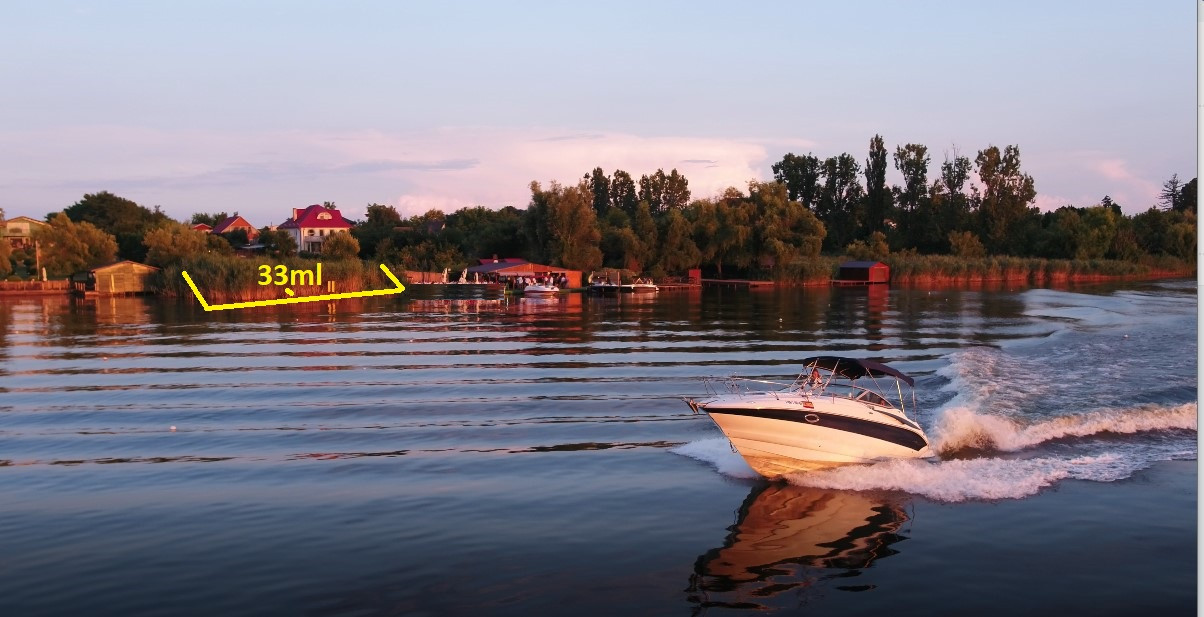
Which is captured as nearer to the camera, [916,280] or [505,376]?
[505,376]

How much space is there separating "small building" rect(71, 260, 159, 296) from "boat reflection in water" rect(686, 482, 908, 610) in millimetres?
78875

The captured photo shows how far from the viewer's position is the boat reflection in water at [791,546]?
12.1 meters

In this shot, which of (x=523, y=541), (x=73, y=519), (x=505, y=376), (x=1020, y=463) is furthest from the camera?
(x=505, y=376)

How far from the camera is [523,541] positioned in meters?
14.0

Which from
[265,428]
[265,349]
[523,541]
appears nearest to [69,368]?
[265,349]

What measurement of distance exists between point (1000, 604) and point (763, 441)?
5330mm

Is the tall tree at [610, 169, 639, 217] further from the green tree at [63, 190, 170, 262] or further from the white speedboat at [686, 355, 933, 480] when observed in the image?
the white speedboat at [686, 355, 933, 480]

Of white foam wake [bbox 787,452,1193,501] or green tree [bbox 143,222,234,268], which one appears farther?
green tree [bbox 143,222,234,268]

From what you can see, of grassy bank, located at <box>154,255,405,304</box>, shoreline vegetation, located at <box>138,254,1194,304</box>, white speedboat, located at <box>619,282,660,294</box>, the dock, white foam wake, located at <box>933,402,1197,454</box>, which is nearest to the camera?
white foam wake, located at <box>933,402,1197,454</box>

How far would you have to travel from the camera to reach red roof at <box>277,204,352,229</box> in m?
154

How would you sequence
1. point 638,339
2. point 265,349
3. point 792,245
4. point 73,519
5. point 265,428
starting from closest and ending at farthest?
point 73,519 → point 265,428 → point 265,349 → point 638,339 → point 792,245

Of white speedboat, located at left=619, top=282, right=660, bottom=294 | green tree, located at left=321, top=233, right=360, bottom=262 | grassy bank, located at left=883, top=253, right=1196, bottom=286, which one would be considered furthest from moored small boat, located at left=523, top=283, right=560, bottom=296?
grassy bank, located at left=883, top=253, right=1196, bottom=286

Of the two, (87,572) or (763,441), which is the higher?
(763,441)

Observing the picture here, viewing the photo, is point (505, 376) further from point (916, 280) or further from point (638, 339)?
point (916, 280)
